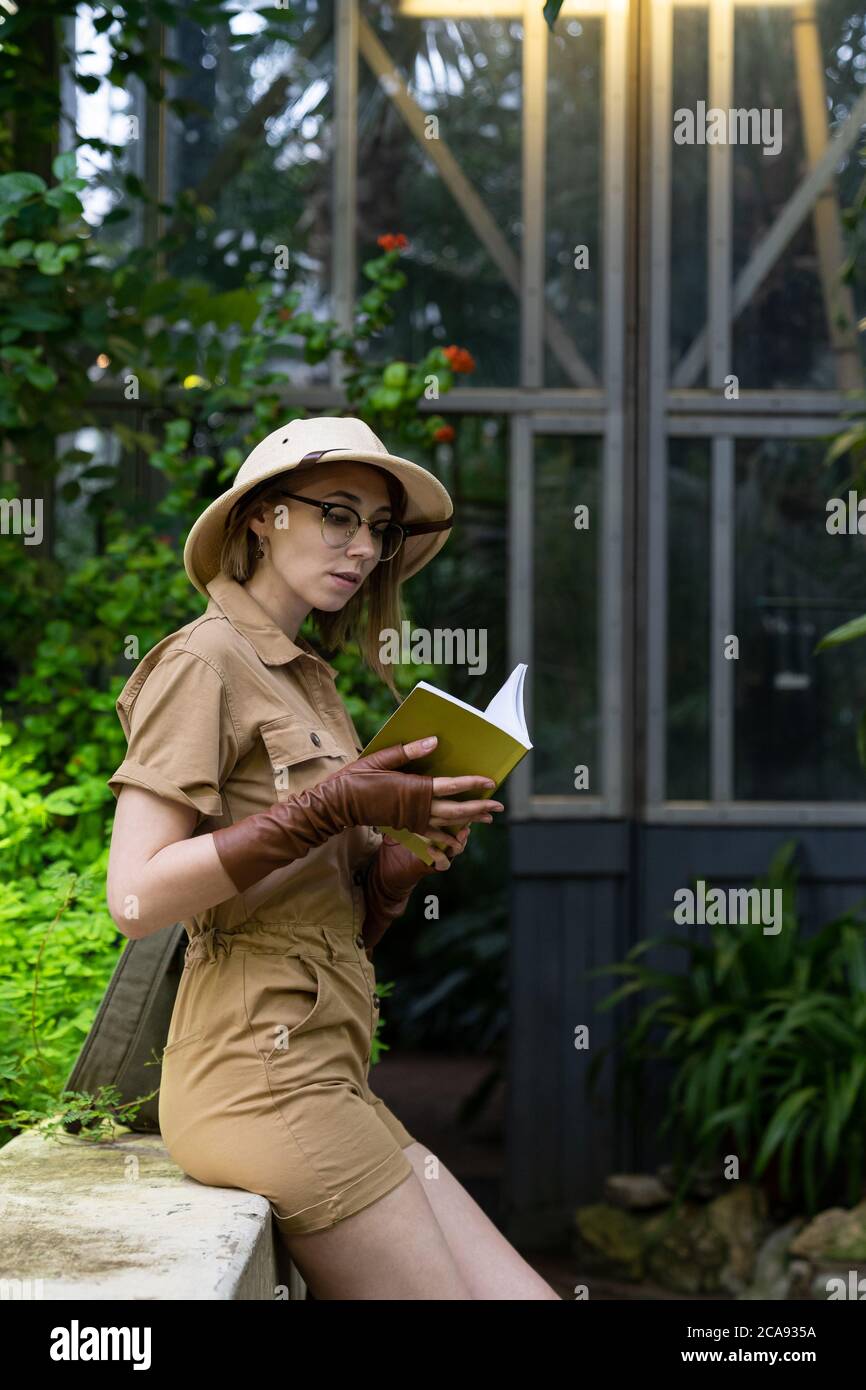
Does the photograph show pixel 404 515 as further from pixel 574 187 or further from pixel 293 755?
pixel 574 187

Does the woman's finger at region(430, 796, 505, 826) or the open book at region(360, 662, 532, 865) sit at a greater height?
the open book at region(360, 662, 532, 865)

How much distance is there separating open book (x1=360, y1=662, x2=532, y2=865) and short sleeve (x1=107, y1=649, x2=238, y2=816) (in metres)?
0.20

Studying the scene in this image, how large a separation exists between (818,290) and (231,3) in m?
2.37

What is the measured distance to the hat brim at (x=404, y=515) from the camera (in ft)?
6.41

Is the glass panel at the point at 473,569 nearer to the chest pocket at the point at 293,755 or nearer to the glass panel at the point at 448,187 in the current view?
the glass panel at the point at 448,187

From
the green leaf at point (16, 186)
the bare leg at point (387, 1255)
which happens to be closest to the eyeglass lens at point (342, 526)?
the bare leg at point (387, 1255)

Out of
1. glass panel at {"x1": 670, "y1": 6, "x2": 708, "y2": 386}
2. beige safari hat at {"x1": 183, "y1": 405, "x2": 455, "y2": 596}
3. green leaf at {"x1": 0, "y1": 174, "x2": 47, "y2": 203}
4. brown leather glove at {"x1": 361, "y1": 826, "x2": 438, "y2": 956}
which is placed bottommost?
brown leather glove at {"x1": 361, "y1": 826, "x2": 438, "y2": 956}

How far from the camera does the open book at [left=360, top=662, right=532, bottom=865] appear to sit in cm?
176

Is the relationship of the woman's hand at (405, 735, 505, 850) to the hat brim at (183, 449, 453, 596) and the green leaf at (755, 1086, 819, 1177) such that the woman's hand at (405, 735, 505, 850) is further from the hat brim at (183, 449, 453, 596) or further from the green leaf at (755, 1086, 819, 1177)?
the green leaf at (755, 1086, 819, 1177)

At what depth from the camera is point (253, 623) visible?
6.41 feet

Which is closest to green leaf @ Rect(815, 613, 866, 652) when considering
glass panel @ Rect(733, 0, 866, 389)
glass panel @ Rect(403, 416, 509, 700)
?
glass panel @ Rect(403, 416, 509, 700)

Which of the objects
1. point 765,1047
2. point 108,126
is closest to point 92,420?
point 108,126
